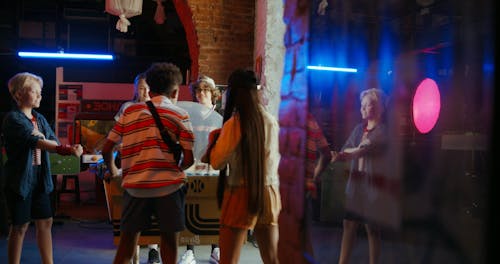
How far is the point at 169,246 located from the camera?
2.58 metres

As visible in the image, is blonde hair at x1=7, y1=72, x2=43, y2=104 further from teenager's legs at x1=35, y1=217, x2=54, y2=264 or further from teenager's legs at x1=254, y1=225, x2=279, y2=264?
teenager's legs at x1=254, y1=225, x2=279, y2=264

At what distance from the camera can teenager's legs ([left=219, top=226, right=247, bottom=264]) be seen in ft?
7.79

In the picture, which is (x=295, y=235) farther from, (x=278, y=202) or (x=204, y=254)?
(x=204, y=254)

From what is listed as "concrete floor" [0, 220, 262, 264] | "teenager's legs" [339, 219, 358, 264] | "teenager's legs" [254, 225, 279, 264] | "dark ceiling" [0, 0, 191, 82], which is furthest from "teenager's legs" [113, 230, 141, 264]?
"dark ceiling" [0, 0, 191, 82]

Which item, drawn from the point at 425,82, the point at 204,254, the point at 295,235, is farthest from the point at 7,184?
the point at 425,82

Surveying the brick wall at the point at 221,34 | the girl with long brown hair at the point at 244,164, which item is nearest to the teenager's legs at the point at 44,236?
the girl with long brown hair at the point at 244,164

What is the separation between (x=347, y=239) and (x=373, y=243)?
0.20 meters

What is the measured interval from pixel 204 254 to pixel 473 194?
3044mm

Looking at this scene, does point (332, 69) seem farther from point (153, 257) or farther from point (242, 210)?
point (153, 257)

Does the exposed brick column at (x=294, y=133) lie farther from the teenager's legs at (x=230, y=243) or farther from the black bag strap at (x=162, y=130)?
the black bag strap at (x=162, y=130)

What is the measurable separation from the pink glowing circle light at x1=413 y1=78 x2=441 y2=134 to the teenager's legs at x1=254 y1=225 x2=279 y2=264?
945 millimetres

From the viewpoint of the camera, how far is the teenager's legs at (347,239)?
196cm

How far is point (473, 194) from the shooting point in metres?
1.56

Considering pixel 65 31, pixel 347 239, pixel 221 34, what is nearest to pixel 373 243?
→ pixel 347 239
